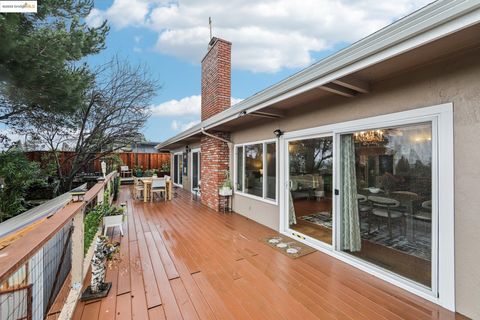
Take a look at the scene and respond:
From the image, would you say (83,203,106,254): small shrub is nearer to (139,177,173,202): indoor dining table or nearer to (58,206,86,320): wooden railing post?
(58,206,86,320): wooden railing post

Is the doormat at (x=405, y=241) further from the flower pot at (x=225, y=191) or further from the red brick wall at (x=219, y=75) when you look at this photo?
the red brick wall at (x=219, y=75)

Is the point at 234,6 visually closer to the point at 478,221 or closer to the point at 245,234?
the point at 245,234

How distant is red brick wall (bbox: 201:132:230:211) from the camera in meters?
6.57

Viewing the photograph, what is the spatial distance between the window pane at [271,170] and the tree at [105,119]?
7.04 metres

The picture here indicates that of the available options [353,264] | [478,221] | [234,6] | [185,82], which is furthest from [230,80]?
[185,82]

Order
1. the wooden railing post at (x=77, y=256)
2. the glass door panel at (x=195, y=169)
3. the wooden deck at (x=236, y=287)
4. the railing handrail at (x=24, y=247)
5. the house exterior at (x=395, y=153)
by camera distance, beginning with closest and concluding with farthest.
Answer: the railing handrail at (x=24, y=247), the house exterior at (x=395, y=153), the wooden deck at (x=236, y=287), the wooden railing post at (x=77, y=256), the glass door panel at (x=195, y=169)

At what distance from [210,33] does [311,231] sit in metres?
7.91

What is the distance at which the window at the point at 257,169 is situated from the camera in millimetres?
4980

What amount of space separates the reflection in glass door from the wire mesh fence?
3517 mm

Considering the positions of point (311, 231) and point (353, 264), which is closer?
point (353, 264)

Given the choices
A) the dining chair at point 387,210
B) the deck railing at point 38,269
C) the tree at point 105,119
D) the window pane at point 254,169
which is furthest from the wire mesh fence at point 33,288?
the tree at point 105,119

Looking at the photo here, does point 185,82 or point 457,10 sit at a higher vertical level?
point 185,82

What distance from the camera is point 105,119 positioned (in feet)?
30.2

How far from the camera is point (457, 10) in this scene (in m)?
1.51
